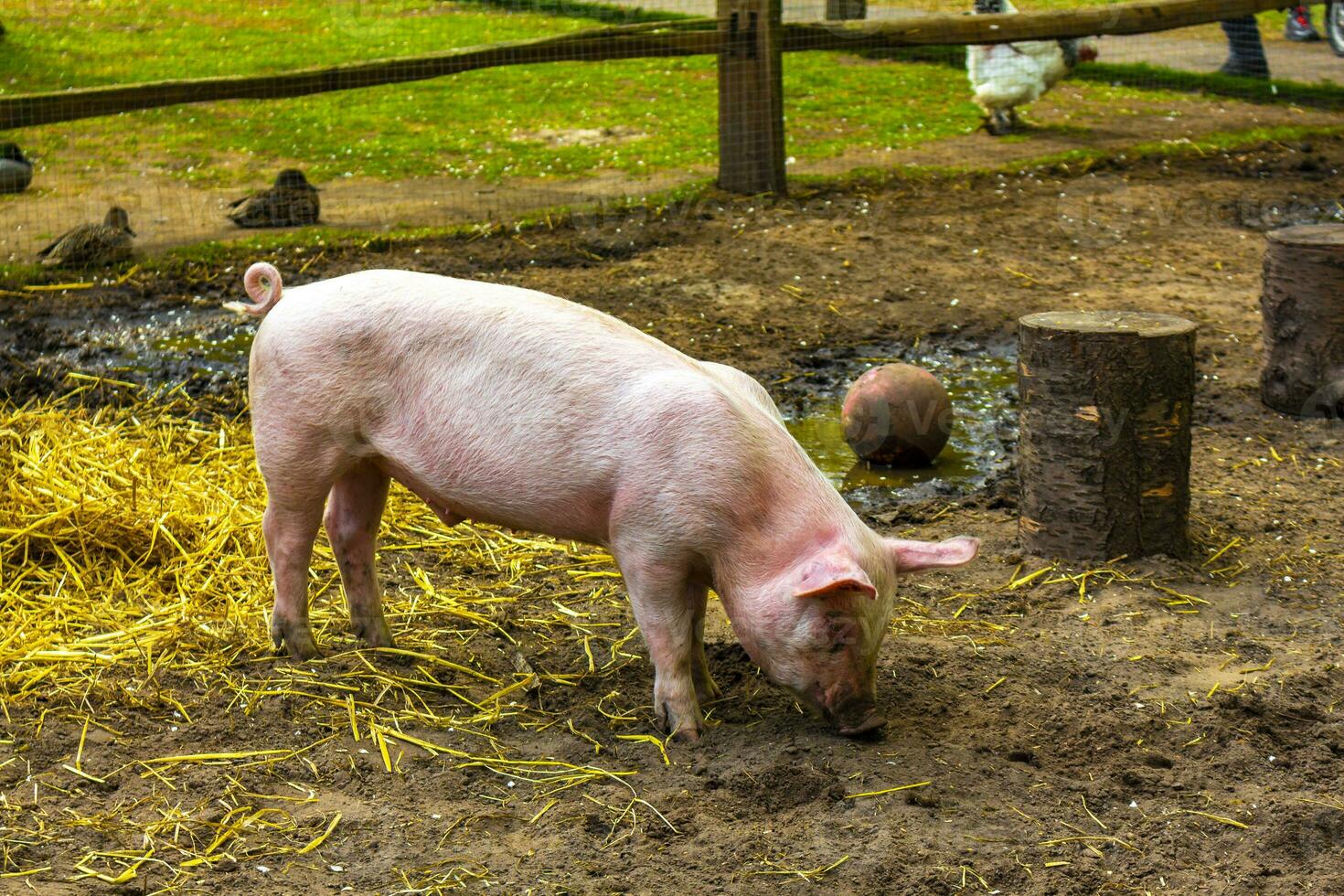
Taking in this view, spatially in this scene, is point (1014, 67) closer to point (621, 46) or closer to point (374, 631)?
point (621, 46)

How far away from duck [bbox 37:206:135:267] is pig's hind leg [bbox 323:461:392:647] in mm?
4429

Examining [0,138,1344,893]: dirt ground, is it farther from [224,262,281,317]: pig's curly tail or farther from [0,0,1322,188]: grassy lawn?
[0,0,1322,188]: grassy lawn

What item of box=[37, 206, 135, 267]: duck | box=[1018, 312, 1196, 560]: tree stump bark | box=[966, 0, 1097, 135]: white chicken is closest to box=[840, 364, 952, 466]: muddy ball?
box=[1018, 312, 1196, 560]: tree stump bark

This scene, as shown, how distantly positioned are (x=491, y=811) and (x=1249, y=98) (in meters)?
11.3

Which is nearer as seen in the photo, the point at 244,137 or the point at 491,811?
the point at 491,811

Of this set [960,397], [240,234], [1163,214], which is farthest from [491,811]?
[1163,214]

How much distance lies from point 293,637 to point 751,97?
6.03m

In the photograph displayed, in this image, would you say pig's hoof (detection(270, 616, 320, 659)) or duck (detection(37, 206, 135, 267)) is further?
duck (detection(37, 206, 135, 267))

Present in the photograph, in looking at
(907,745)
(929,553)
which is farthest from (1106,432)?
(907,745)

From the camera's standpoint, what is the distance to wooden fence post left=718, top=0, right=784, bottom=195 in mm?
9133

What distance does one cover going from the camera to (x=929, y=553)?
11.8 feet

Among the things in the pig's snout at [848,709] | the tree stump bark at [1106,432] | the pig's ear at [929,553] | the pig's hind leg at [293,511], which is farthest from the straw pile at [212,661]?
the tree stump bark at [1106,432]

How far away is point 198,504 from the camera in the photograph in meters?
5.12

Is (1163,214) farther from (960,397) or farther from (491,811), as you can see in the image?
(491,811)
